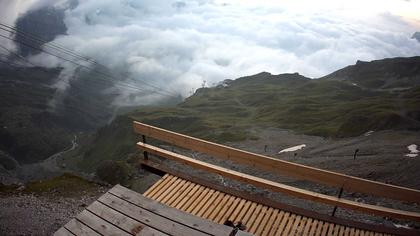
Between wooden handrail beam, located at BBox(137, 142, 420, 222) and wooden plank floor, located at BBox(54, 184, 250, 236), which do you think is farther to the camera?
wooden handrail beam, located at BBox(137, 142, 420, 222)

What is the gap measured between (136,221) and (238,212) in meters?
2.36

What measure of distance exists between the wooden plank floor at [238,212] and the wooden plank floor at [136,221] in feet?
4.38

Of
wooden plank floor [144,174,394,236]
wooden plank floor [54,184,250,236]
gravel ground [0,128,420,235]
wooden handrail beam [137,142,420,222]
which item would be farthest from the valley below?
wooden plank floor [54,184,250,236]

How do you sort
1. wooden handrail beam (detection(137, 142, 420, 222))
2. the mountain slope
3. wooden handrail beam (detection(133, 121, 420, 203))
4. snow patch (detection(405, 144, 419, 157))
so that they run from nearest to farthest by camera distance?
wooden handrail beam (detection(133, 121, 420, 203))
wooden handrail beam (detection(137, 142, 420, 222))
snow patch (detection(405, 144, 419, 157))
the mountain slope

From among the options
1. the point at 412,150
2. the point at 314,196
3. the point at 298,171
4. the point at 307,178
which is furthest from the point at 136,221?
the point at 412,150

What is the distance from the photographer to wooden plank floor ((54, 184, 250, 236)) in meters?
5.54

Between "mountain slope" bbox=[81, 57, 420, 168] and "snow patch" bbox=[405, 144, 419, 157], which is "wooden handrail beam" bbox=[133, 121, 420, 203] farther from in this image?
"mountain slope" bbox=[81, 57, 420, 168]

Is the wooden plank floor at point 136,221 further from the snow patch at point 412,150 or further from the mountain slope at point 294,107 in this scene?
the mountain slope at point 294,107

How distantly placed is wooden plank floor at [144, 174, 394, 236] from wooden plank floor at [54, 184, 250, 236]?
134 cm

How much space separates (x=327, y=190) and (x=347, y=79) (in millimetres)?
179079

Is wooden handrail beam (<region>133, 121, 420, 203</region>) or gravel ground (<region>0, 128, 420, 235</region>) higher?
wooden handrail beam (<region>133, 121, 420, 203</region>)

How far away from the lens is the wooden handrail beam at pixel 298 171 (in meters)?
6.73

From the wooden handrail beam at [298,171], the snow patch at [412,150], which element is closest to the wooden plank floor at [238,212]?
the wooden handrail beam at [298,171]

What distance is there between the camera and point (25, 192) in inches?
872
